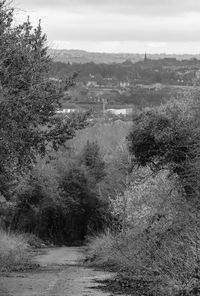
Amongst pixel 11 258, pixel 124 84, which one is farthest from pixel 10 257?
pixel 124 84

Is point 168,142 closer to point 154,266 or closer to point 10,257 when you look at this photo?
point 154,266

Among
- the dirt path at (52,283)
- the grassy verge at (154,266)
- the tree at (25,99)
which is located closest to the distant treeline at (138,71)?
the grassy verge at (154,266)

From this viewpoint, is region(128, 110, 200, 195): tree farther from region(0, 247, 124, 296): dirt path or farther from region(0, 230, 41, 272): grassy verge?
region(0, 230, 41, 272): grassy verge

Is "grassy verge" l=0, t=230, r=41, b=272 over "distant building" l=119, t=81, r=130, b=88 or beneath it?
beneath

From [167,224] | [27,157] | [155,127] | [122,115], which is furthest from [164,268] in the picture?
[122,115]

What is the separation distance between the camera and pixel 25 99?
17.3 m

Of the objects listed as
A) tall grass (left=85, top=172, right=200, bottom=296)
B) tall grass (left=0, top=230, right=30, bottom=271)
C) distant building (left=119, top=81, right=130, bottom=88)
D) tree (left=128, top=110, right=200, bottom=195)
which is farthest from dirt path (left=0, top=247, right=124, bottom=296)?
distant building (left=119, top=81, right=130, bottom=88)

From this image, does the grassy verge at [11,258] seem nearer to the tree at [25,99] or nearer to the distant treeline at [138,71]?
the tree at [25,99]

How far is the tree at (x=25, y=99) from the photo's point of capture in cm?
1680

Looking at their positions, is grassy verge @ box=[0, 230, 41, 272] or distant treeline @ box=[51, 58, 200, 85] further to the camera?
distant treeline @ box=[51, 58, 200, 85]

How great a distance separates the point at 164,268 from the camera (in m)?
19.2

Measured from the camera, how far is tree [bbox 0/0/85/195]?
1680 cm

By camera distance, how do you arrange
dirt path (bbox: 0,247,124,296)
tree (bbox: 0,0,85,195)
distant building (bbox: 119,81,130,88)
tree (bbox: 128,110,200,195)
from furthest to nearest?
distant building (bbox: 119,81,130,88)
tree (bbox: 128,110,200,195)
dirt path (bbox: 0,247,124,296)
tree (bbox: 0,0,85,195)

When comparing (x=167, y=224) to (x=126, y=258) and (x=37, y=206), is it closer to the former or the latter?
(x=126, y=258)
